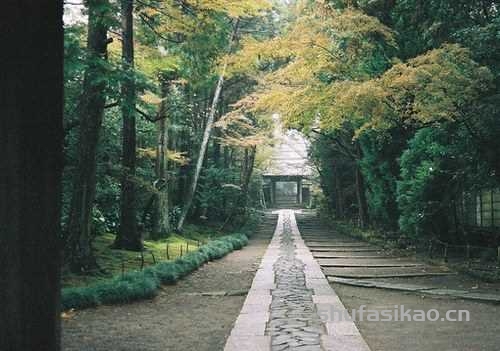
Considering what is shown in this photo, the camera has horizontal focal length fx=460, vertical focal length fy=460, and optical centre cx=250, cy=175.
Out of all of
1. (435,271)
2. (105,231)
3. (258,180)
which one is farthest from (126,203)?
(258,180)

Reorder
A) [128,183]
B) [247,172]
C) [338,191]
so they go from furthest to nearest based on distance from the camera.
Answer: [338,191], [247,172], [128,183]

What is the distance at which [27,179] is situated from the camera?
1.99 meters

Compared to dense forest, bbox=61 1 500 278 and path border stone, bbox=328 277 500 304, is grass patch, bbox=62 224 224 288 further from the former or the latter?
path border stone, bbox=328 277 500 304

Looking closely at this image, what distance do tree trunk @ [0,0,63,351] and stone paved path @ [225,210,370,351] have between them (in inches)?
120

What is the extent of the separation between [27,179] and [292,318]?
4772 millimetres

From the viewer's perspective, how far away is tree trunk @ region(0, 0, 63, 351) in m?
1.96

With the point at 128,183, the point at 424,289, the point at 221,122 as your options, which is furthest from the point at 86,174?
the point at 221,122

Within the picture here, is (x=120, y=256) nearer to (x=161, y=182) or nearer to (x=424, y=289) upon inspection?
(x=161, y=182)

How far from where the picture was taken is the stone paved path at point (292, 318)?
486 centimetres

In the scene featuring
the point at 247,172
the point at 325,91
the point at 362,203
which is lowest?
the point at 362,203

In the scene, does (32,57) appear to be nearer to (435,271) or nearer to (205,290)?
A: (205,290)

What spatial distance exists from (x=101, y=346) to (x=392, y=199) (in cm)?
1572

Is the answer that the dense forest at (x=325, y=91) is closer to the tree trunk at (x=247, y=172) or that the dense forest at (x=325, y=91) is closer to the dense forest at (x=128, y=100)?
the dense forest at (x=128, y=100)

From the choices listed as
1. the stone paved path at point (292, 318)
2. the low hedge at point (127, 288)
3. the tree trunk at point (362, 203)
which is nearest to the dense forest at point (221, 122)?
the low hedge at point (127, 288)
